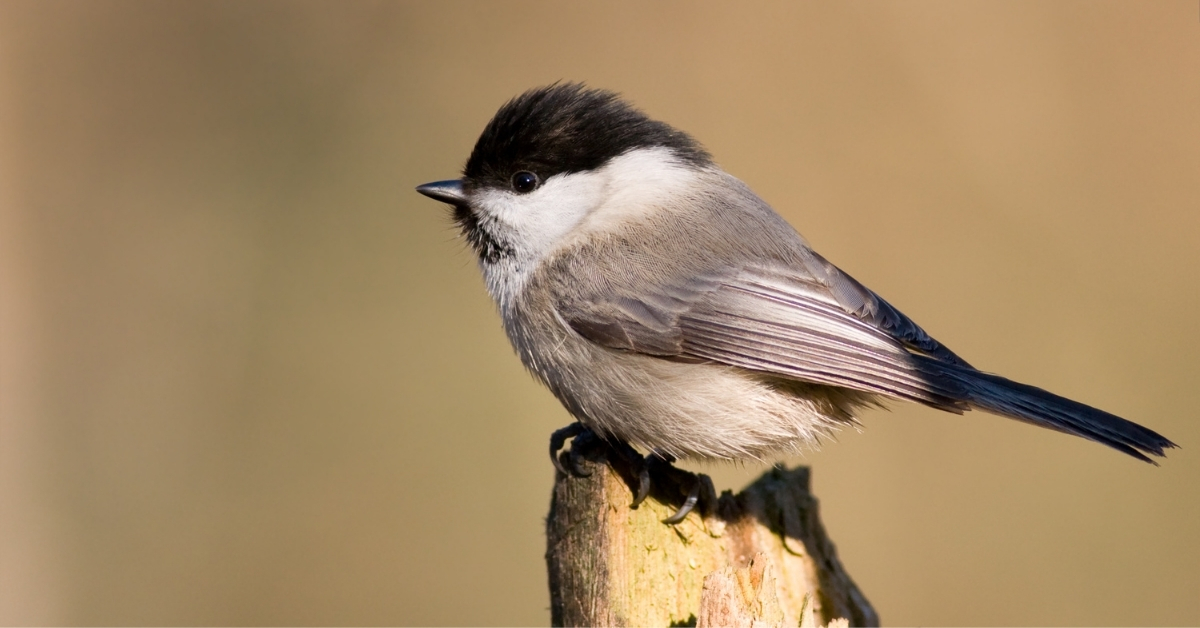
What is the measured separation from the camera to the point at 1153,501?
3584 millimetres

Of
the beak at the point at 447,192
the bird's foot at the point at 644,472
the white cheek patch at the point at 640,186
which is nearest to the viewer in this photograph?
the bird's foot at the point at 644,472

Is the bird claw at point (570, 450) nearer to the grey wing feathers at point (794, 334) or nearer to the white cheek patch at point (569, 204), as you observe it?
the grey wing feathers at point (794, 334)

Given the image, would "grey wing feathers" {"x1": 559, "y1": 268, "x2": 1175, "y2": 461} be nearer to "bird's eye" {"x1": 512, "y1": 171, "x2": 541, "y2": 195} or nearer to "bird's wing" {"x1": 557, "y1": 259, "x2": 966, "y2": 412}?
"bird's wing" {"x1": 557, "y1": 259, "x2": 966, "y2": 412}

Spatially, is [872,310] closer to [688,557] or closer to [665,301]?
[665,301]

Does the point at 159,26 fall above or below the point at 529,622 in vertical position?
above

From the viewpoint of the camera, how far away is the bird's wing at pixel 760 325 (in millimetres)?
2215

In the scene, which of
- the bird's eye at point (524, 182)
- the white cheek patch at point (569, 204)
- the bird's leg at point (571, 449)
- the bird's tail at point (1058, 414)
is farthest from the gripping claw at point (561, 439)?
the bird's tail at point (1058, 414)

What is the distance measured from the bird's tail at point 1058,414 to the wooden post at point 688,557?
0.52 m

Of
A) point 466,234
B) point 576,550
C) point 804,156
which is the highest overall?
point 804,156

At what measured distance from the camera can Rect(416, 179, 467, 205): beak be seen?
8.67ft

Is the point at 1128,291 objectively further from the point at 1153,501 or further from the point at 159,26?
the point at 159,26

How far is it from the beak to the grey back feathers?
38 mm

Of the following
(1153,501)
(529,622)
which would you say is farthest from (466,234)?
(1153,501)

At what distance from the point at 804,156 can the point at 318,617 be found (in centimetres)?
300
